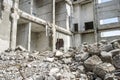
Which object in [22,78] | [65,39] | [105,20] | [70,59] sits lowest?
[22,78]

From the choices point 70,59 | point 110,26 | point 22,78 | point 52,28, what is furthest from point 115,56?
point 110,26

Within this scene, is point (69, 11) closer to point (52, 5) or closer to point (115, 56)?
point (52, 5)

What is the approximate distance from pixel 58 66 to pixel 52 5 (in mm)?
13414

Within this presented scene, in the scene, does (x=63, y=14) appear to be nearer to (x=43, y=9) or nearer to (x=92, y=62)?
(x=43, y=9)

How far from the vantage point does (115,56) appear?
6.45 metres

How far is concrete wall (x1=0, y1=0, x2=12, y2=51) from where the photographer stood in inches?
507

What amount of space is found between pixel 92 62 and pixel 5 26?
27.8 feet

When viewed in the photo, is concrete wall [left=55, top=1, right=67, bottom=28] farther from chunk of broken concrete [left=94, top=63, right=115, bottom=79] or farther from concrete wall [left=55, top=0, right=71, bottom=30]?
chunk of broken concrete [left=94, top=63, right=115, bottom=79]

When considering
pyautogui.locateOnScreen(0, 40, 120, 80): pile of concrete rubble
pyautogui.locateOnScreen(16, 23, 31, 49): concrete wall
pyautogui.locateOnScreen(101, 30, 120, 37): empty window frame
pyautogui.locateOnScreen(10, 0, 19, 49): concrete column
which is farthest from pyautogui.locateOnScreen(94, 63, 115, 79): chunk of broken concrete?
pyautogui.locateOnScreen(101, 30, 120, 37): empty window frame

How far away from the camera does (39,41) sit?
1923 centimetres

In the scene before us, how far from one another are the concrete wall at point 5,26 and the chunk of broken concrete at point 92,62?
765cm

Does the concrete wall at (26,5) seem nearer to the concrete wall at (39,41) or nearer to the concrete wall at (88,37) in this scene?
the concrete wall at (39,41)

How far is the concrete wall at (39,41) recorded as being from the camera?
61.2ft

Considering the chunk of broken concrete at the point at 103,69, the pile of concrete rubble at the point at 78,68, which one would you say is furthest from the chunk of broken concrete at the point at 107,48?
the chunk of broken concrete at the point at 103,69
